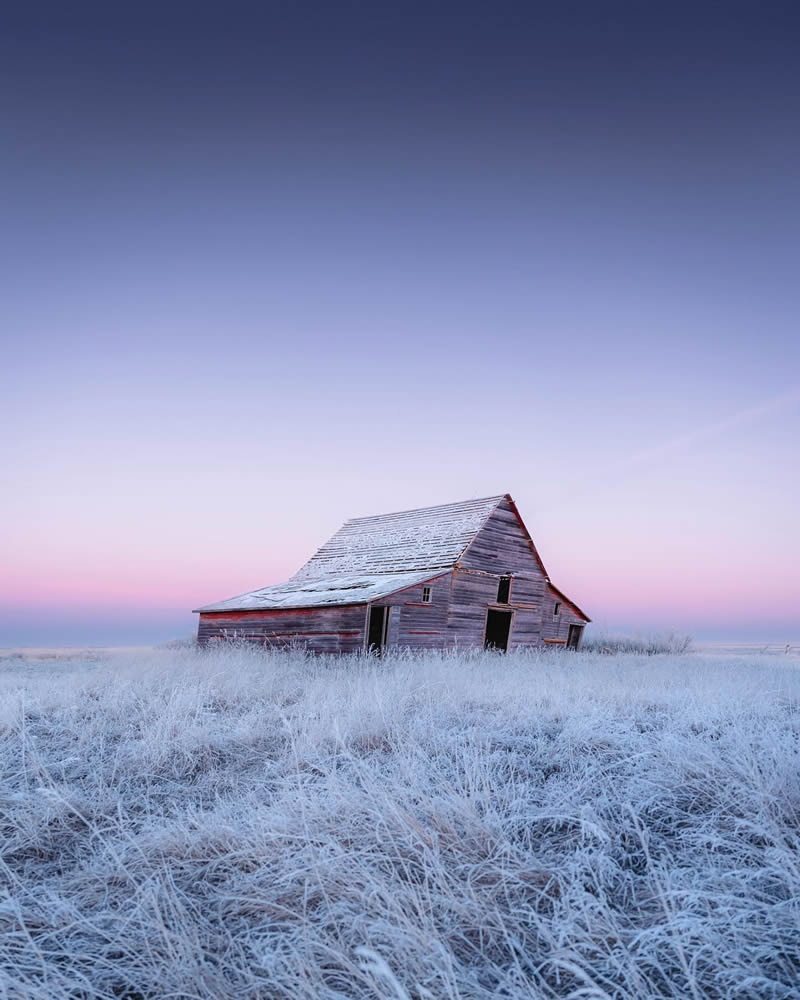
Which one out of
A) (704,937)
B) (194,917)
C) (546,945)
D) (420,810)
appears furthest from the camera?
(420,810)

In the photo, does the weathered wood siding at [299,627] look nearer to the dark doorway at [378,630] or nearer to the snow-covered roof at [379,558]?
the snow-covered roof at [379,558]

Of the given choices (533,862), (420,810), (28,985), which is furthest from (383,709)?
(28,985)

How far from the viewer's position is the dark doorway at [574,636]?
27656 millimetres

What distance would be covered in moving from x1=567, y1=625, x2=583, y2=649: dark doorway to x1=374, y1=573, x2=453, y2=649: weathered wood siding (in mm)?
8252

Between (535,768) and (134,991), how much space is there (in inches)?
136

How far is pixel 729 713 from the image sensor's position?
7000 millimetres

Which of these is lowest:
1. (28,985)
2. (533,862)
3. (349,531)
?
(28,985)

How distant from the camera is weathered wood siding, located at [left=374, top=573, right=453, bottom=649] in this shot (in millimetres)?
20672

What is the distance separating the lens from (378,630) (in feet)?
70.3

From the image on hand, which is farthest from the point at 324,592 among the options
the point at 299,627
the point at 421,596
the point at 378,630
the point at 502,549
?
the point at 502,549

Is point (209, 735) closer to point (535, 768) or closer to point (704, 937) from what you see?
point (535, 768)

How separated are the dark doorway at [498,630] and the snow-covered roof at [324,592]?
4.53 meters

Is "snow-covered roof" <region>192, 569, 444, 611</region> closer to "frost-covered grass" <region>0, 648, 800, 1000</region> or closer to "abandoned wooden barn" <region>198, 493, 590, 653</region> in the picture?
"abandoned wooden barn" <region>198, 493, 590, 653</region>

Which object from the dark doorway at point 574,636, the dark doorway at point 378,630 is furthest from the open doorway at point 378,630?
the dark doorway at point 574,636
